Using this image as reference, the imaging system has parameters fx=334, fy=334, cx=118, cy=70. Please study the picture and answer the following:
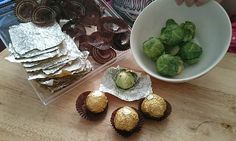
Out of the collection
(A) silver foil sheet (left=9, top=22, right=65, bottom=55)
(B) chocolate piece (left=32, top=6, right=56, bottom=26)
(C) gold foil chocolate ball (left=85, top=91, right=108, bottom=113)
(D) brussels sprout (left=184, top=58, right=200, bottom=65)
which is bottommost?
(C) gold foil chocolate ball (left=85, top=91, right=108, bottom=113)

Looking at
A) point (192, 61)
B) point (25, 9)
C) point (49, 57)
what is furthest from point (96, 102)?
point (25, 9)

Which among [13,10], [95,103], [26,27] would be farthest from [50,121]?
[13,10]

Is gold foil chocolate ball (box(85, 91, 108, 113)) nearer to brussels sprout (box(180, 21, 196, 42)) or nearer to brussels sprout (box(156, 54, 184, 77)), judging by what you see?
brussels sprout (box(156, 54, 184, 77))

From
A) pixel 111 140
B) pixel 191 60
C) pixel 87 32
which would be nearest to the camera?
pixel 111 140

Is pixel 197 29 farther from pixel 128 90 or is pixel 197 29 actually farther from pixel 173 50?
pixel 128 90

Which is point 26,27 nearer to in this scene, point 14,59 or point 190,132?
point 14,59

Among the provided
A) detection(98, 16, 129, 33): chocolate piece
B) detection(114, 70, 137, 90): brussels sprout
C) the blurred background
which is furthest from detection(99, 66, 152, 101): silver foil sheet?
the blurred background

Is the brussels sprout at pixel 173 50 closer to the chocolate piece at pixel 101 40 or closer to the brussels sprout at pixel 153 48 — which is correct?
the brussels sprout at pixel 153 48
